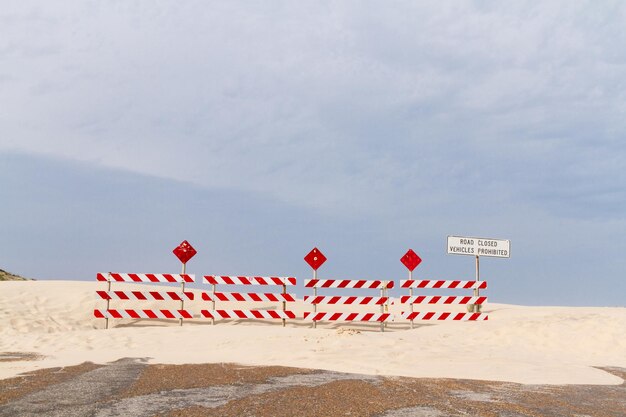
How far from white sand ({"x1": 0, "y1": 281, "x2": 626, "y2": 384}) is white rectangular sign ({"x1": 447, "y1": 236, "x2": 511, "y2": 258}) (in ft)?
7.44

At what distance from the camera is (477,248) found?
2177 cm

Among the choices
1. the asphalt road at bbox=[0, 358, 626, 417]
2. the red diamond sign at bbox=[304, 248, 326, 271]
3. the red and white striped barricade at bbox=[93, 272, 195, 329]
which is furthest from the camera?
the red diamond sign at bbox=[304, 248, 326, 271]

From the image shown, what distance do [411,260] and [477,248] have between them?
275cm

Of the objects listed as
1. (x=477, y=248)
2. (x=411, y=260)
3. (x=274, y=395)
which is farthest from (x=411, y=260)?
(x=274, y=395)

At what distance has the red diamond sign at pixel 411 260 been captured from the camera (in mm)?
20594

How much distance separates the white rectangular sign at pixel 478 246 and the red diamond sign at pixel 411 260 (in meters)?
1.43

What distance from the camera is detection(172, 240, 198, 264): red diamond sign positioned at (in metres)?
20.1

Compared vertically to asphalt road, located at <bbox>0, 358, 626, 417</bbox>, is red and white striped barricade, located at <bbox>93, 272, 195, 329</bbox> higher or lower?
higher

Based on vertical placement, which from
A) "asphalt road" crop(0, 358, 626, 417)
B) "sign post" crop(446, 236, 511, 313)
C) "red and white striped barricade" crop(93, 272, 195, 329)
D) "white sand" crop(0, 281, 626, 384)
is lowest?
"asphalt road" crop(0, 358, 626, 417)

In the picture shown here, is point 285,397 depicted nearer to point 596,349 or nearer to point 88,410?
point 88,410

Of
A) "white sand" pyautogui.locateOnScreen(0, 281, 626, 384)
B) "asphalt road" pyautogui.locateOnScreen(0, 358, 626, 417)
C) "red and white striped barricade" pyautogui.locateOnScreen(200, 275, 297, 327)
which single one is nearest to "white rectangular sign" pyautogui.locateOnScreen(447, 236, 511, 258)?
"white sand" pyautogui.locateOnScreen(0, 281, 626, 384)

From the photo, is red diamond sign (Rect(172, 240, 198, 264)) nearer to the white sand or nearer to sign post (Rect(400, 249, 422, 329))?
the white sand

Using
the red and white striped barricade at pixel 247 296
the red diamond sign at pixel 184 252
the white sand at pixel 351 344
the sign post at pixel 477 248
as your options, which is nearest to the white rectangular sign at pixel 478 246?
the sign post at pixel 477 248

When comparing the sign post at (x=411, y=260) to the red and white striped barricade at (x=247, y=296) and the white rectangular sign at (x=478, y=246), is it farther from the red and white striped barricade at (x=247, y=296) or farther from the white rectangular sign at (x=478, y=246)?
the red and white striped barricade at (x=247, y=296)
